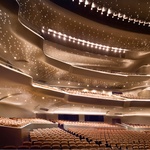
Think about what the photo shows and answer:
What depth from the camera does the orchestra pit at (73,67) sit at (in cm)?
1147

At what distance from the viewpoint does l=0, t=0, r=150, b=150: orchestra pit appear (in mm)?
11469

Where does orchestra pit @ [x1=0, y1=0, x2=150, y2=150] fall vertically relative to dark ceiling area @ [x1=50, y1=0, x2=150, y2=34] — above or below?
below

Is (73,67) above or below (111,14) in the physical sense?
below

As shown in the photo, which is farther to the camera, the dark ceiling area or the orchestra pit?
the dark ceiling area

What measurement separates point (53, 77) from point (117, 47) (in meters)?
6.84

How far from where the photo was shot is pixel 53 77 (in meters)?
21.9

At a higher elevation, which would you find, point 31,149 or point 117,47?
point 117,47

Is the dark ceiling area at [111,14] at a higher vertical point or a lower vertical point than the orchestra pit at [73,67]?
higher

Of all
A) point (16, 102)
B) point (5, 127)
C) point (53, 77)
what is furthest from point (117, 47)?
point (5, 127)

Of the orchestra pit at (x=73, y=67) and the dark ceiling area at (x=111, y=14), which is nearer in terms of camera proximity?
the orchestra pit at (x=73, y=67)

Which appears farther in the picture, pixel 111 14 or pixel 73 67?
pixel 73 67

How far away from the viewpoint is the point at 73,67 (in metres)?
18.8

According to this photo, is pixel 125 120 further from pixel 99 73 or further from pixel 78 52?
pixel 78 52

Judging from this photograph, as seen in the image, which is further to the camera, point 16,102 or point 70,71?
point 70,71
